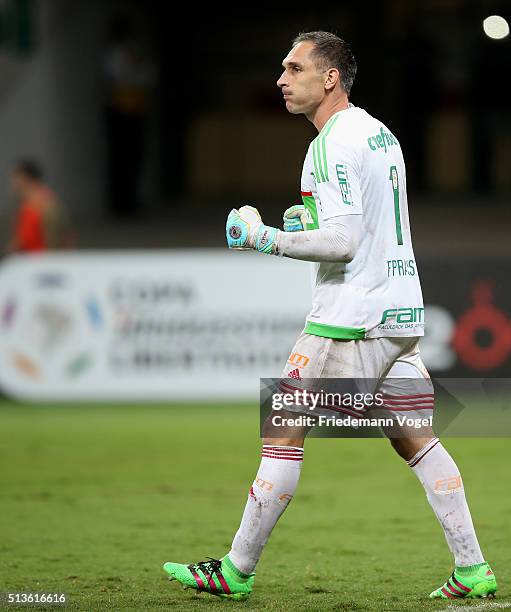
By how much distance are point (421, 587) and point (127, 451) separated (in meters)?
4.64

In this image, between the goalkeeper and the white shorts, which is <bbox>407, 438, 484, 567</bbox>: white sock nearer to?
the goalkeeper

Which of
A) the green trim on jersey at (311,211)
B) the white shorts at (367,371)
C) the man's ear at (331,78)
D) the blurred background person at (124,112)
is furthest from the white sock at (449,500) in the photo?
the blurred background person at (124,112)

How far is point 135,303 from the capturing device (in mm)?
12484

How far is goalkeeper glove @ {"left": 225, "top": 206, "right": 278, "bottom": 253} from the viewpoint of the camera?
213 inches

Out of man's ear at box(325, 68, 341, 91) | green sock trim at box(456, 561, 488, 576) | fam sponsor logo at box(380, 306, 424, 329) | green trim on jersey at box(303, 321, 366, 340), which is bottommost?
green sock trim at box(456, 561, 488, 576)

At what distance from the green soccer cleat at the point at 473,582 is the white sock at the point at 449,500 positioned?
0.03 m

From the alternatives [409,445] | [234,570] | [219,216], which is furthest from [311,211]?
[219,216]

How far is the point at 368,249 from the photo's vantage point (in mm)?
5484

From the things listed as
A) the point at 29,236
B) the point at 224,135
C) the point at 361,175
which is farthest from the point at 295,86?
the point at 224,135

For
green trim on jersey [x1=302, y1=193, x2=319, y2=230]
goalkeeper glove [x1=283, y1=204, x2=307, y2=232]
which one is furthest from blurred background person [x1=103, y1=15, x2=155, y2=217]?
green trim on jersey [x1=302, y1=193, x2=319, y2=230]

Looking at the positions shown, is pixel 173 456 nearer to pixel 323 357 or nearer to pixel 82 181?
pixel 323 357

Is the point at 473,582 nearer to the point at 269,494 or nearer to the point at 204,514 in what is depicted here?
the point at 269,494

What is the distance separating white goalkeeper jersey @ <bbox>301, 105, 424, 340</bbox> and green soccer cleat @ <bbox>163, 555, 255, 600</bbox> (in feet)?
3.31

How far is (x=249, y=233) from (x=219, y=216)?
13.2 m
